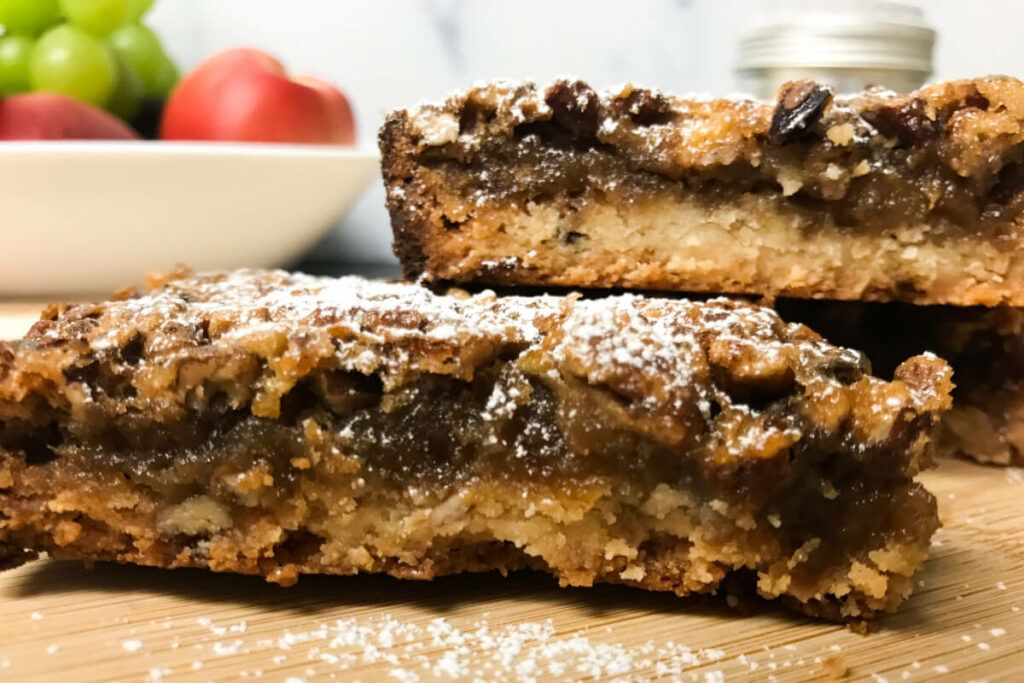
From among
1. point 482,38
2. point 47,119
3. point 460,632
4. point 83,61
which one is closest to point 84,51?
point 83,61

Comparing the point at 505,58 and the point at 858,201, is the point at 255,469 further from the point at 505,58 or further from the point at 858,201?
the point at 505,58

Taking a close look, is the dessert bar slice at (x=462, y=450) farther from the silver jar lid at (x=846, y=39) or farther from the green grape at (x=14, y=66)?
the green grape at (x=14, y=66)

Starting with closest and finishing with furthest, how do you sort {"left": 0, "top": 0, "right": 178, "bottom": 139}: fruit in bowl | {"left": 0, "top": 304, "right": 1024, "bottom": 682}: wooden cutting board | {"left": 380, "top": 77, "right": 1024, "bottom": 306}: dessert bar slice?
{"left": 0, "top": 304, "right": 1024, "bottom": 682}: wooden cutting board, {"left": 380, "top": 77, "right": 1024, "bottom": 306}: dessert bar slice, {"left": 0, "top": 0, "right": 178, "bottom": 139}: fruit in bowl

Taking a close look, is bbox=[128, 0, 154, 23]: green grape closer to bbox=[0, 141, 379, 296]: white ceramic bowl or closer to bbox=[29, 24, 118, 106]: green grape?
bbox=[29, 24, 118, 106]: green grape

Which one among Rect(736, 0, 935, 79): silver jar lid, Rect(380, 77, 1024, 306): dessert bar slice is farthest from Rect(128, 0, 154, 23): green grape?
Rect(736, 0, 935, 79): silver jar lid

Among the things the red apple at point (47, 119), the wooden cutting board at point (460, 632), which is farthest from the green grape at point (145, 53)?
the wooden cutting board at point (460, 632)

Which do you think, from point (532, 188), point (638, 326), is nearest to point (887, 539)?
point (638, 326)

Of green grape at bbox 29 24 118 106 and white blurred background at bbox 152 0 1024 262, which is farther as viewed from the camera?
white blurred background at bbox 152 0 1024 262
